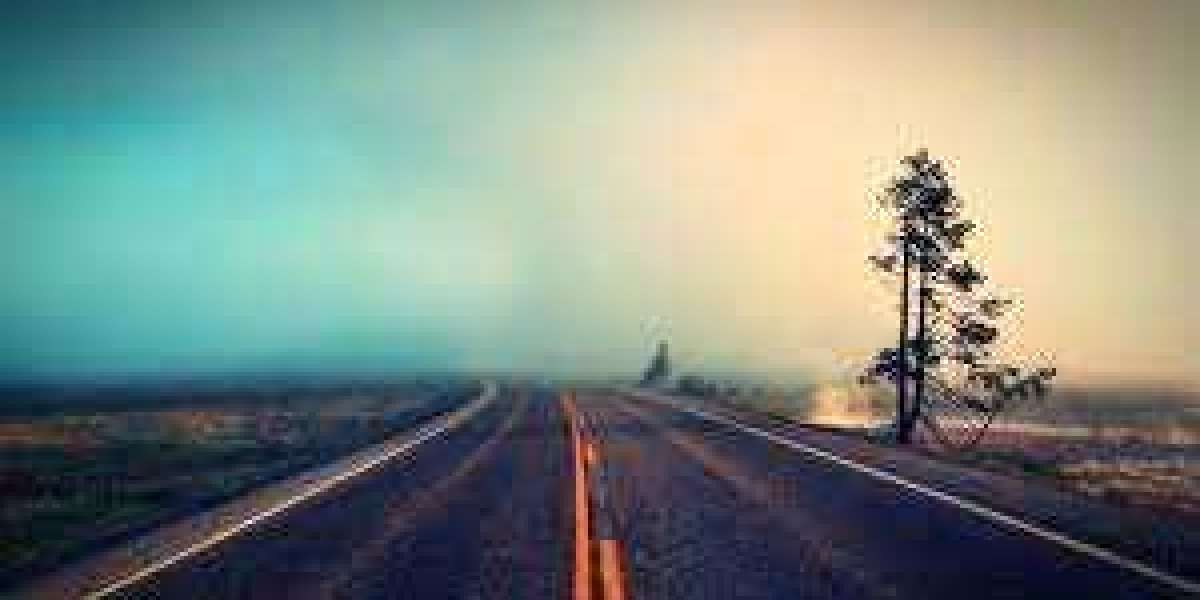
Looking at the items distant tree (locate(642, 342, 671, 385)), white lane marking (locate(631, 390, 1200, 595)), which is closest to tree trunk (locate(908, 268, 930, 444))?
white lane marking (locate(631, 390, 1200, 595))

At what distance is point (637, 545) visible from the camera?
1264 cm

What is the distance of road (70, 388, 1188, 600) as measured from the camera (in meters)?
10.2

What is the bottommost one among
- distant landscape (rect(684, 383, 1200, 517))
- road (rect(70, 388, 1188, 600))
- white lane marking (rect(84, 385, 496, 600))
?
distant landscape (rect(684, 383, 1200, 517))

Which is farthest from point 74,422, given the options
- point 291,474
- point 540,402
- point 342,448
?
point 291,474

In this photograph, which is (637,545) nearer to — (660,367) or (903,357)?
(903,357)

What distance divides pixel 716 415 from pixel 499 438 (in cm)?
1300

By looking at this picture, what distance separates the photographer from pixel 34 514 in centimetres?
1764

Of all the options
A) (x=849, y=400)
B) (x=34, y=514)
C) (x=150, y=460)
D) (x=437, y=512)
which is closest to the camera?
(x=437, y=512)

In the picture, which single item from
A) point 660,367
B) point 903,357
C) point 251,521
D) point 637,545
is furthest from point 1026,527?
point 660,367

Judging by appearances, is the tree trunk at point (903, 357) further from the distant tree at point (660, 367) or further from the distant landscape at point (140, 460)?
the distant tree at point (660, 367)

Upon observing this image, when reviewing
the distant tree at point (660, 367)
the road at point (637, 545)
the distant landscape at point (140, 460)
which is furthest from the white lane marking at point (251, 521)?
the distant tree at point (660, 367)

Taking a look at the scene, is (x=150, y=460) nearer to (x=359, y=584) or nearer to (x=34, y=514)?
(x=34, y=514)

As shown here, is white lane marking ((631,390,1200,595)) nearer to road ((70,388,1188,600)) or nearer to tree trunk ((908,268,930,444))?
road ((70,388,1188,600))

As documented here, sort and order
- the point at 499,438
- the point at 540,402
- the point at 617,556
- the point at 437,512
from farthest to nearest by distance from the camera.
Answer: the point at 540,402 < the point at 499,438 < the point at 437,512 < the point at 617,556
